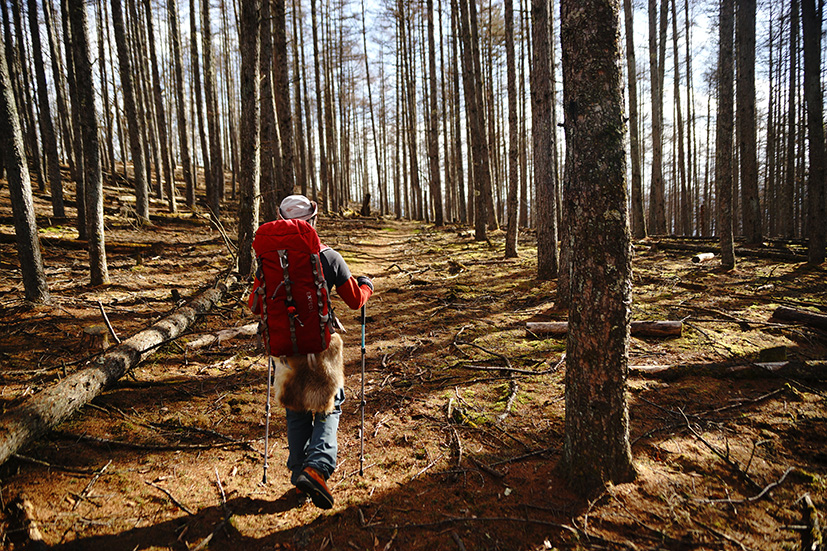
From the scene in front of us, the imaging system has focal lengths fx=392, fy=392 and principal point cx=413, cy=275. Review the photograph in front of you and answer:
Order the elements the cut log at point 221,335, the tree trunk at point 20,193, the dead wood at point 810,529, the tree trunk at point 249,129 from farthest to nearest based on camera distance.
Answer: the tree trunk at point 249,129 → the tree trunk at point 20,193 → the cut log at point 221,335 → the dead wood at point 810,529

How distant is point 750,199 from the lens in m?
11.9

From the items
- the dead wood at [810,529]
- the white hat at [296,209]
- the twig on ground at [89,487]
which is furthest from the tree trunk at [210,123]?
the dead wood at [810,529]

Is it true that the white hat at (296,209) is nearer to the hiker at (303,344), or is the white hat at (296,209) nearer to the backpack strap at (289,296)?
the hiker at (303,344)

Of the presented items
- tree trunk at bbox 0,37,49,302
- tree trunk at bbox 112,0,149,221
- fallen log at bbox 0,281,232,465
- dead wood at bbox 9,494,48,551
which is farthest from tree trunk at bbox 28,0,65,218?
dead wood at bbox 9,494,48,551

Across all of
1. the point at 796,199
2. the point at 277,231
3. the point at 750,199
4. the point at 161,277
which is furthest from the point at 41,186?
the point at 796,199

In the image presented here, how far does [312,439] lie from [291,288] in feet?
3.57

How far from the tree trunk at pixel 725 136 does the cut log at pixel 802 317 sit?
4017 mm

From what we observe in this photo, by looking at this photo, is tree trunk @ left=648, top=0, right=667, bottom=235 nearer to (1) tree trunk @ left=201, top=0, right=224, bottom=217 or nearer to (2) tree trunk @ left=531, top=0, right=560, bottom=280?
(2) tree trunk @ left=531, top=0, right=560, bottom=280

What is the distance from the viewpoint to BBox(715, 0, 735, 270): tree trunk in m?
8.55

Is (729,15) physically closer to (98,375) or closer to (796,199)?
(98,375)

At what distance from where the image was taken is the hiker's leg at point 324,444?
2.66 metres

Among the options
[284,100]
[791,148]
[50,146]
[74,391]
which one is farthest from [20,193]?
[791,148]

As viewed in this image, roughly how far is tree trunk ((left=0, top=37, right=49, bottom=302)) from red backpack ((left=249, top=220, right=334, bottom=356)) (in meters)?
5.72

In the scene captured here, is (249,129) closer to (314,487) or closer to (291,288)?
(291,288)
